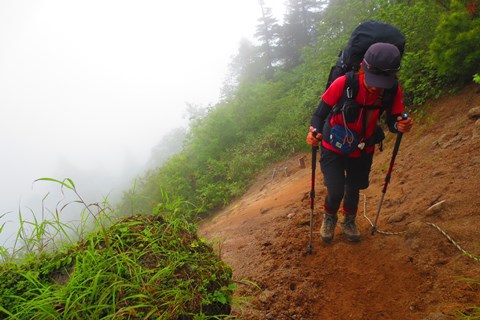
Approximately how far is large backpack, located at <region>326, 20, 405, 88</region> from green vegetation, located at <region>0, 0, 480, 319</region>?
2345 millimetres

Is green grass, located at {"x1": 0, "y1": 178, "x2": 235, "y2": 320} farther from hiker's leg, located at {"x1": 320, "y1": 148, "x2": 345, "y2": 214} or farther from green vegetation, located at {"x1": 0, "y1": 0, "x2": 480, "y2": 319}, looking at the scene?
hiker's leg, located at {"x1": 320, "y1": 148, "x2": 345, "y2": 214}

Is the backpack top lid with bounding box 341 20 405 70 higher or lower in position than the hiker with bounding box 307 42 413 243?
higher

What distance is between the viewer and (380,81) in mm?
2576

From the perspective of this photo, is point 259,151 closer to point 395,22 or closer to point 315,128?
point 395,22

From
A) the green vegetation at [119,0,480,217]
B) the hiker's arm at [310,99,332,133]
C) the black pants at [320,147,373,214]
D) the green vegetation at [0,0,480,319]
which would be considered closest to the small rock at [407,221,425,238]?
the black pants at [320,147,373,214]

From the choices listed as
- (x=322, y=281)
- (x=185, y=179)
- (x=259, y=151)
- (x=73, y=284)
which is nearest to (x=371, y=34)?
(x=322, y=281)

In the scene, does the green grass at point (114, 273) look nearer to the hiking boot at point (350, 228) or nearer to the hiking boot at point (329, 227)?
the hiking boot at point (329, 227)

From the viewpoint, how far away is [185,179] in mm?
12906

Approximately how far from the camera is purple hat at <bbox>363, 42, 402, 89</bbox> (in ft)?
8.23

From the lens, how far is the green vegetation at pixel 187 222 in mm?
1557

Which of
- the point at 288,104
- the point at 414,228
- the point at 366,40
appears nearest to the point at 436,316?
the point at 414,228

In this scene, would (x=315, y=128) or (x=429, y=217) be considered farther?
(x=429, y=217)

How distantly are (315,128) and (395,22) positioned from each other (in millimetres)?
6954

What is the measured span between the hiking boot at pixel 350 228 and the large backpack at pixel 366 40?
180 cm
